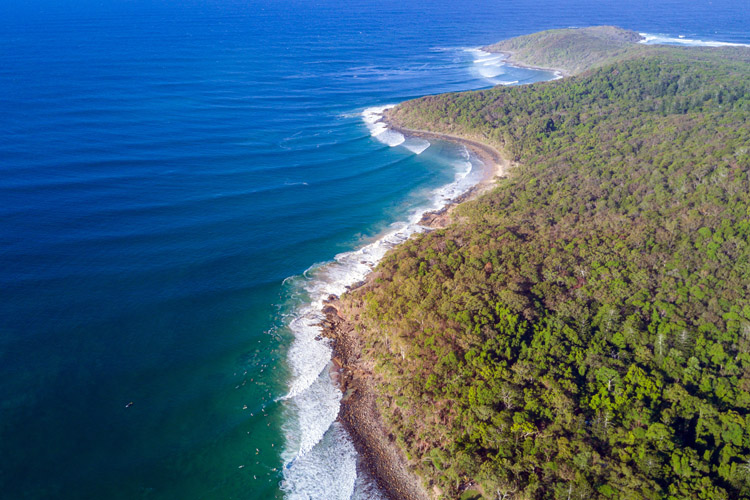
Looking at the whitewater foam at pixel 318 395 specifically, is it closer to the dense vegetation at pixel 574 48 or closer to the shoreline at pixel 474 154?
the shoreline at pixel 474 154

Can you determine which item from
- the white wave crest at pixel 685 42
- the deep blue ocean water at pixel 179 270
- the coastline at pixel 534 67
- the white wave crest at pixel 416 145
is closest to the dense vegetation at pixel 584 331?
the deep blue ocean water at pixel 179 270

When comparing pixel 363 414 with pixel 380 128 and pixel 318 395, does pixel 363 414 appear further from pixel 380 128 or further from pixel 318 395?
pixel 380 128

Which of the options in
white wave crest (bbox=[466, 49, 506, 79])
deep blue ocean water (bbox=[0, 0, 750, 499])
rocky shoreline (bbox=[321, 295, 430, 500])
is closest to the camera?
rocky shoreline (bbox=[321, 295, 430, 500])

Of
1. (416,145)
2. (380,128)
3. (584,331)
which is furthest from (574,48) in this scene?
(584,331)

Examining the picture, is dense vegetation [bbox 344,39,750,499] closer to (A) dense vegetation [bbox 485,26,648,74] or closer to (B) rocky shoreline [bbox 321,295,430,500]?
(B) rocky shoreline [bbox 321,295,430,500]

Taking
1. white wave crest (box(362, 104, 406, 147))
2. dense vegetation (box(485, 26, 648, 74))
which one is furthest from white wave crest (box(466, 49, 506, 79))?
white wave crest (box(362, 104, 406, 147))

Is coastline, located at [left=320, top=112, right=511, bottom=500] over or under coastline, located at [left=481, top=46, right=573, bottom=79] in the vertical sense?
under

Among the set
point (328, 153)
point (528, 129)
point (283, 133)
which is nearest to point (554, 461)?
point (328, 153)

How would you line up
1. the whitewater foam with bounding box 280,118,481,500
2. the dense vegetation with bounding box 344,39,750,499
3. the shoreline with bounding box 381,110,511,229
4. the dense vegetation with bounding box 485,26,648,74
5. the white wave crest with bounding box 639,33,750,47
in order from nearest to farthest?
1. the dense vegetation with bounding box 344,39,750,499
2. the whitewater foam with bounding box 280,118,481,500
3. the shoreline with bounding box 381,110,511,229
4. the dense vegetation with bounding box 485,26,648,74
5. the white wave crest with bounding box 639,33,750,47
